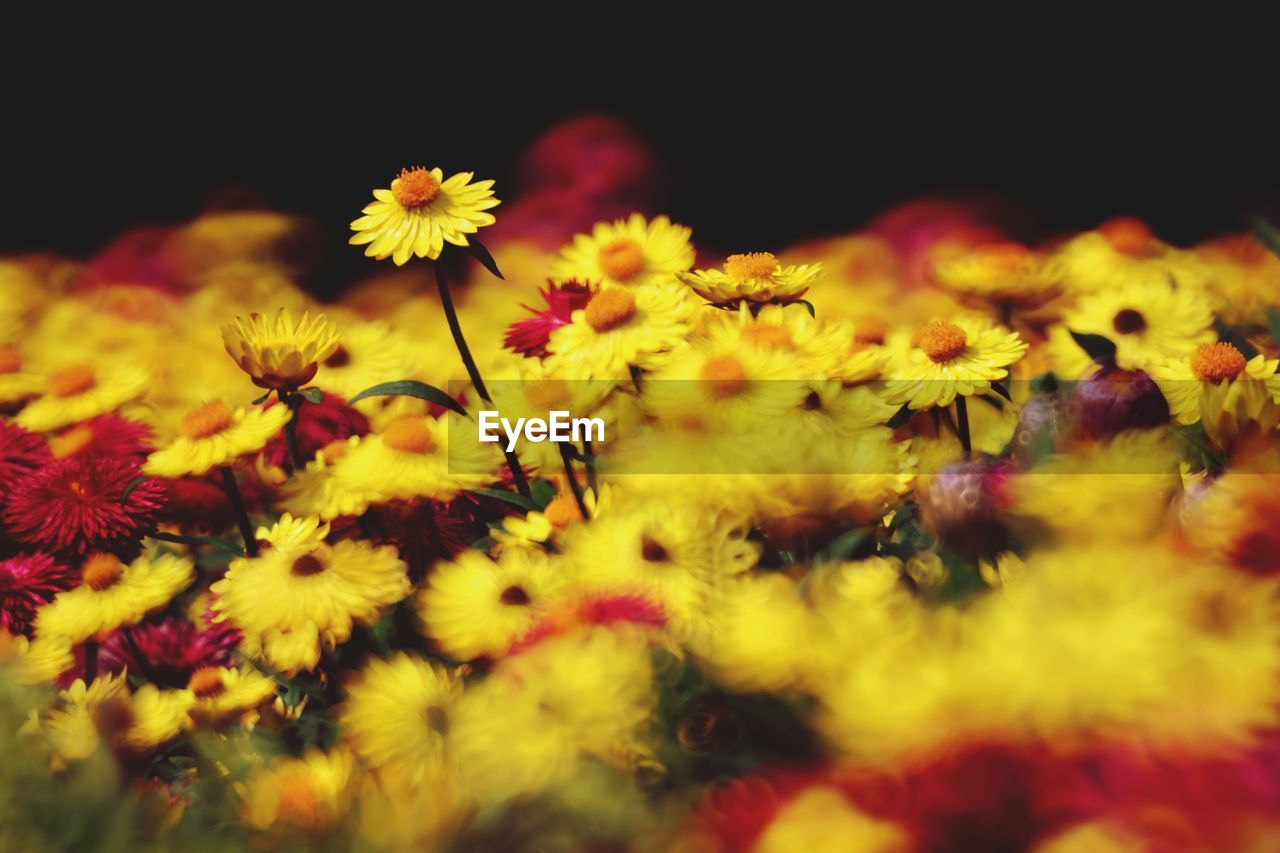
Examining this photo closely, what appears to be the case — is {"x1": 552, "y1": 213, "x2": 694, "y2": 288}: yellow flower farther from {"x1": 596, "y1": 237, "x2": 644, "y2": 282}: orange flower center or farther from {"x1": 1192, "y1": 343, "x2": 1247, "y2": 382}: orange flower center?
{"x1": 1192, "y1": 343, "x2": 1247, "y2": 382}: orange flower center

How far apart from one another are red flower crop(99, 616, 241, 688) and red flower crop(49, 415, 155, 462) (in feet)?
0.38

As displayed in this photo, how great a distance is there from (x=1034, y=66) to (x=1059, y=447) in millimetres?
831

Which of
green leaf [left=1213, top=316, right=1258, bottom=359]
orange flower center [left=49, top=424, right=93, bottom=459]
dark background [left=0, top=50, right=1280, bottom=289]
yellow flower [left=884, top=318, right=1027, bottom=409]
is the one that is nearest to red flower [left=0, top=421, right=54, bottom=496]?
orange flower center [left=49, top=424, right=93, bottom=459]

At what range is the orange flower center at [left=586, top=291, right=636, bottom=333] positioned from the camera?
0.62 meters

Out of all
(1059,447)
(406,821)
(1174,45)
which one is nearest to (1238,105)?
(1174,45)

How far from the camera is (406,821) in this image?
40cm

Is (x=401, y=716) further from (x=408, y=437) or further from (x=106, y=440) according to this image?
(x=106, y=440)

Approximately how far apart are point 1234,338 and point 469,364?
53 centimetres

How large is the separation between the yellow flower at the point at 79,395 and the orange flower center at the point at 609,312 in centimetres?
40

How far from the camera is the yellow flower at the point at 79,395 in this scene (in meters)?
0.82

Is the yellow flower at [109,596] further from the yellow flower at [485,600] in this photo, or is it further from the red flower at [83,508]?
the yellow flower at [485,600]

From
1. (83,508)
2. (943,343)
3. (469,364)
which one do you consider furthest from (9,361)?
(943,343)

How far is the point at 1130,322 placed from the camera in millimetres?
795

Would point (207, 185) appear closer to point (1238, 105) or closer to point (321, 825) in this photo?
point (321, 825)
